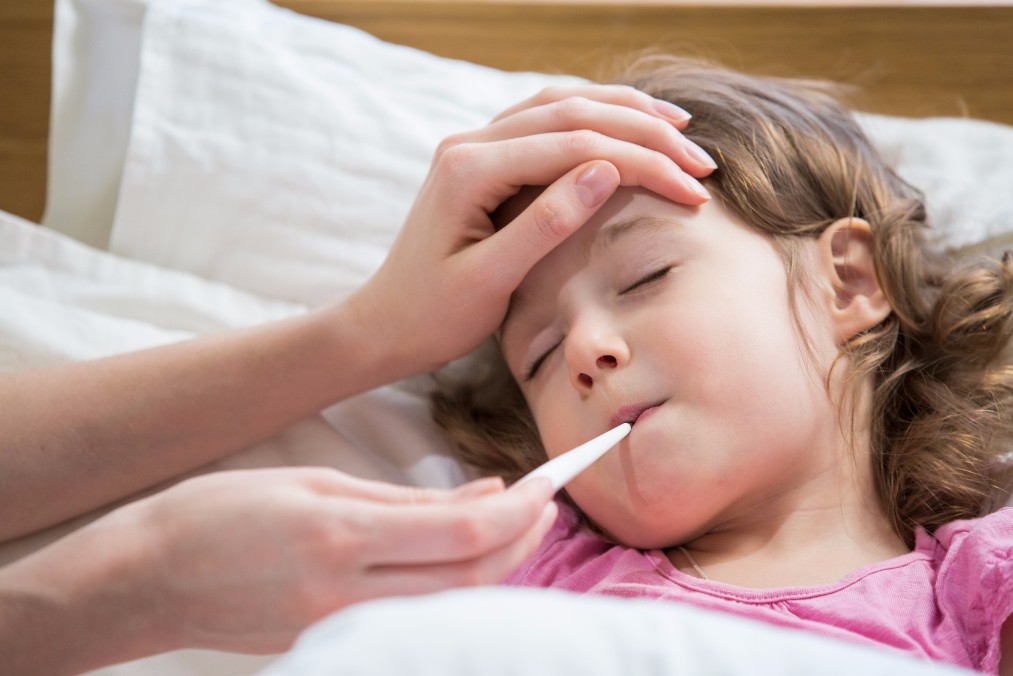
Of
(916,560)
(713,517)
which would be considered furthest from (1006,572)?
(713,517)

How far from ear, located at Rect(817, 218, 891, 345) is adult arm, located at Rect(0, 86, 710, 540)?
0.19 meters

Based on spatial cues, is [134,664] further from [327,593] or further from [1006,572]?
[1006,572]

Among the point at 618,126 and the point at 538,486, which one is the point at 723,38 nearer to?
the point at 618,126

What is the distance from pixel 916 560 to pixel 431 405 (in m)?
0.56

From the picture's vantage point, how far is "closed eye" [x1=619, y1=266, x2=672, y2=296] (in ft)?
3.08

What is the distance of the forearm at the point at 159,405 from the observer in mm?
952

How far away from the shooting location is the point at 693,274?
3.06 feet

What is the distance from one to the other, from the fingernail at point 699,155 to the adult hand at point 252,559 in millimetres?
449

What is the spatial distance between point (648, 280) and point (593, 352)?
4.0 inches

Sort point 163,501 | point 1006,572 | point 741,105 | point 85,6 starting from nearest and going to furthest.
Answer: point 163,501, point 1006,572, point 741,105, point 85,6

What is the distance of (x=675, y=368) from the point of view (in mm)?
886

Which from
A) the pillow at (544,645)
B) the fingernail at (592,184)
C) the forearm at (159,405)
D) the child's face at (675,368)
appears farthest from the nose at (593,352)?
the pillow at (544,645)

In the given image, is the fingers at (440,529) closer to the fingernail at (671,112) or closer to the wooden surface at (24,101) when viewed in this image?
the fingernail at (671,112)

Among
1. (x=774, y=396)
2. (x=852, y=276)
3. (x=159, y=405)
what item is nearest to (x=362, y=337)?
(x=159, y=405)
